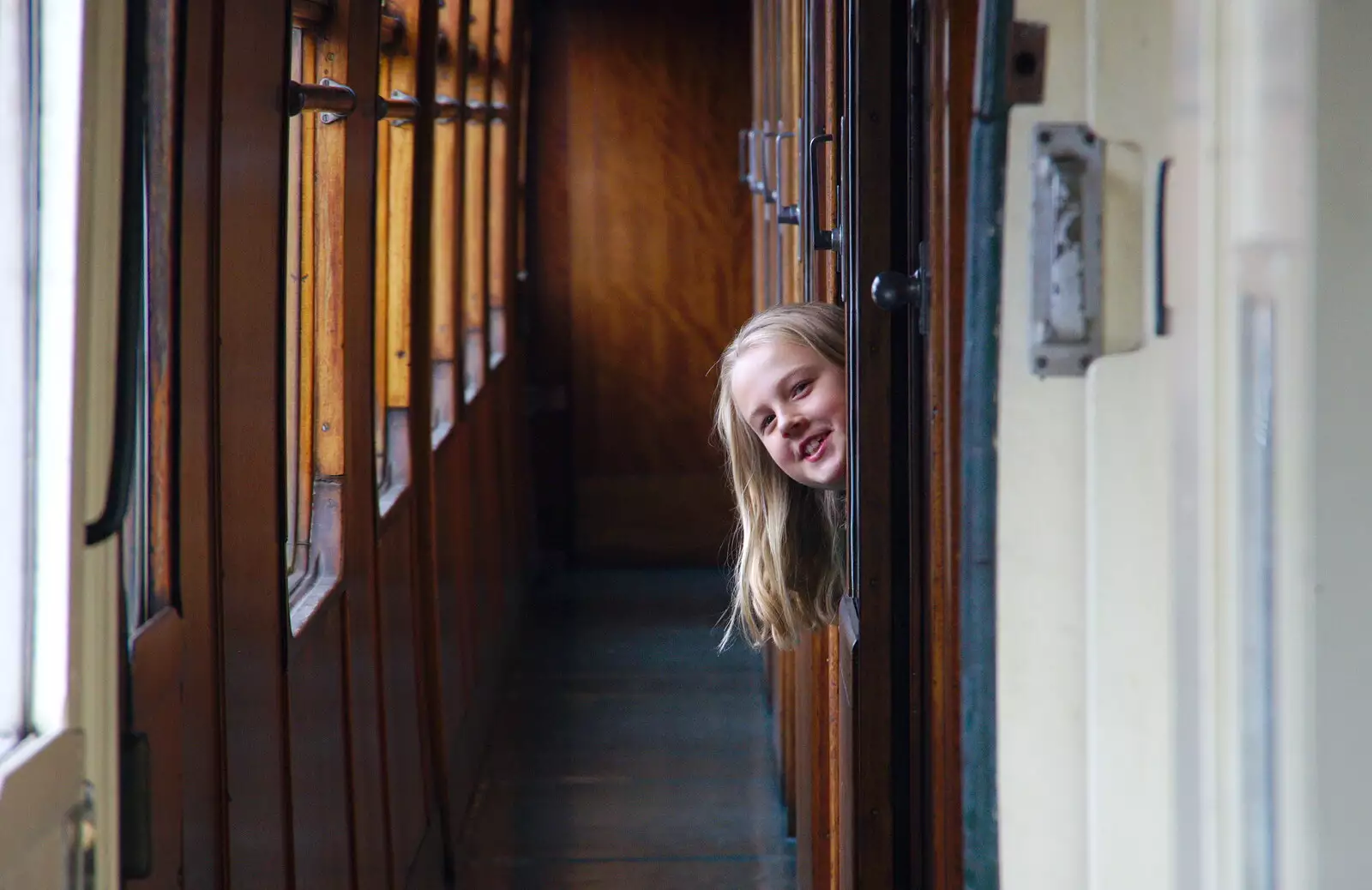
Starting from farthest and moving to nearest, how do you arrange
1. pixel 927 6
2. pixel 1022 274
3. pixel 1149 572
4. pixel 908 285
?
pixel 908 285, pixel 927 6, pixel 1022 274, pixel 1149 572

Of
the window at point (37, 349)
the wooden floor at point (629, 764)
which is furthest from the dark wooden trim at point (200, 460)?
the wooden floor at point (629, 764)

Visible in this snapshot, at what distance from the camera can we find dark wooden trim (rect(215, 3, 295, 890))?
2178 millimetres

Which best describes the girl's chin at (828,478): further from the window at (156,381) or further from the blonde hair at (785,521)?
the window at (156,381)

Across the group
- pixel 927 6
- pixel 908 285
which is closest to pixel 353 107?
pixel 908 285

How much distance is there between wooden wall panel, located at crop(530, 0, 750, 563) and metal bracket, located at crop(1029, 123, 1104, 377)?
22.3 ft

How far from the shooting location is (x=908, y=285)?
163 cm

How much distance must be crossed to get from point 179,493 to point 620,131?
6.17 m

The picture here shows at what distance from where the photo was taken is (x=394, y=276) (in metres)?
3.89

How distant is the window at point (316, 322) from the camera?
3035 mm

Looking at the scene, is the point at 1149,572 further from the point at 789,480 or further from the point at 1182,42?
the point at 789,480

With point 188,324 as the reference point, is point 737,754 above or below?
below

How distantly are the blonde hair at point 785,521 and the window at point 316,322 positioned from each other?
102 cm

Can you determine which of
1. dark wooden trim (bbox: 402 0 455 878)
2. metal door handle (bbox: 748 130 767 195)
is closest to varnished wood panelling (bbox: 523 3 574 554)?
metal door handle (bbox: 748 130 767 195)

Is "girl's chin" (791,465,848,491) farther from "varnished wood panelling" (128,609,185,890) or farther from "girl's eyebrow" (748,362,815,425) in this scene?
"varnished wood panelling" (128,609,185,890)
